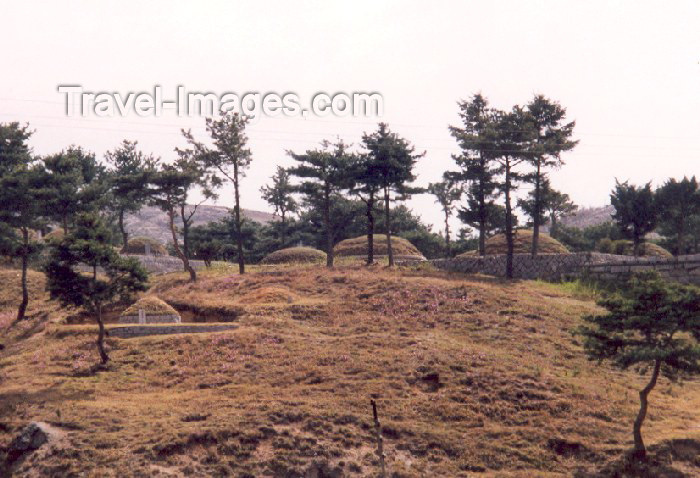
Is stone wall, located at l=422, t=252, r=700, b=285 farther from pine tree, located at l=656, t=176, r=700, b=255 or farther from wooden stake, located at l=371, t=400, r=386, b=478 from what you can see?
wooden stake, located at l=371, t=400, r=386, b=478

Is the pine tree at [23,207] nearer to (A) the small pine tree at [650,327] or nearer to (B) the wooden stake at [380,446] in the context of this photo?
(B) the wooden stake at [380,446]

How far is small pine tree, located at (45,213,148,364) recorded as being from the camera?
30.7 m

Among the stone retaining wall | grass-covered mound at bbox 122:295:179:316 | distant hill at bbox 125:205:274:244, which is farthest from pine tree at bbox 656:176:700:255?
distant hill at bbox 125:205:274:244

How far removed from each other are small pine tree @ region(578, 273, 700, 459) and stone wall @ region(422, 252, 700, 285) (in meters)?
17.8

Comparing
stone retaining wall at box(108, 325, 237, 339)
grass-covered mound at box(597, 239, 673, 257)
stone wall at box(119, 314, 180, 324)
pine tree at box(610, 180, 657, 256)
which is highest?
pine tree at box(610, 180, 657, 256)

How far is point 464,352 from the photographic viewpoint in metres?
30.9

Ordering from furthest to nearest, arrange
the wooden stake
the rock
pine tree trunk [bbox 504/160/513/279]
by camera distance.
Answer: pine tree trunk [bbox 504/160/513/279], the rock, the wooden stake

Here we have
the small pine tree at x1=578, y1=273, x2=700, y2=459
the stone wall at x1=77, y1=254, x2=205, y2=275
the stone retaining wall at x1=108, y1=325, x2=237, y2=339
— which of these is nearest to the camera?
the small pine tree at x1=578, y1=273, x2=700, y2=459

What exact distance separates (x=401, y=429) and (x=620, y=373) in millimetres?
10478

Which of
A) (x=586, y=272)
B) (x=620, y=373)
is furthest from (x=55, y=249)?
(x=586, y=272)

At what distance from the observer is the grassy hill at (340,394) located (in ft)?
78.2

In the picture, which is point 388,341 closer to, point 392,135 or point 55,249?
point 55,249

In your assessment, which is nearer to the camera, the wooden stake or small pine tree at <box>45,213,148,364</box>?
the wooden stake

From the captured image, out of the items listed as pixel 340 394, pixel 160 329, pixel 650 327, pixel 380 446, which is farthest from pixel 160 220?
pixel 650 327
